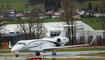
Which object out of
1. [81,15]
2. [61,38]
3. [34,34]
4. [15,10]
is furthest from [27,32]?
[15,10]

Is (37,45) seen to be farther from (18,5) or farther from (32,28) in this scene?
(18,5)

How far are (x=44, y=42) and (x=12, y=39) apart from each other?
28.7m

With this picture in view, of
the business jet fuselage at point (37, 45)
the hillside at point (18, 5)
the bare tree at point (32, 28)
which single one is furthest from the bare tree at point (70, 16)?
the hillside at point (18, 5)

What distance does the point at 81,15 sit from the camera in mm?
125688

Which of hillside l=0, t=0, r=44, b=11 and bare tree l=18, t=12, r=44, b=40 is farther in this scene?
hillside l=0, t=0, r=44, b=11

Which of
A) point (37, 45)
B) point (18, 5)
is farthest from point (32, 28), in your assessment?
point (18, 5)

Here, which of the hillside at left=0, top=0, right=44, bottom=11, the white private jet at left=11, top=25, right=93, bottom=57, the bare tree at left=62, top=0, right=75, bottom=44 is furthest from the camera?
the hillside at left=0, top=0, right=44, bottom=11

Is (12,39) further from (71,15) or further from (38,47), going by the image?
(38,47)

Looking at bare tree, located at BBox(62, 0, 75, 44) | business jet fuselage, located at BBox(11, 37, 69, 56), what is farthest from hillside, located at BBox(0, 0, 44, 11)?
business jet fuselage, located at BBox(11, 37, 69, 56)

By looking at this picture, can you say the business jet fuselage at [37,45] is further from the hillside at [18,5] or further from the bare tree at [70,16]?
the hillside at [18,5]

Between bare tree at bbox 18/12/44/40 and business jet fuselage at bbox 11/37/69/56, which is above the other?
business jet fuselage at bbox 11/37/69/56

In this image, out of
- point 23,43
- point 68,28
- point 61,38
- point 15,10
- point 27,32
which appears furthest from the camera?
point 15,10

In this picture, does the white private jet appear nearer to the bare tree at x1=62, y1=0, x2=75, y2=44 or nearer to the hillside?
the bare tree at x1=62, y1=0, x2=75, y2=44

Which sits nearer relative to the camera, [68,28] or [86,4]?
[68,28]
